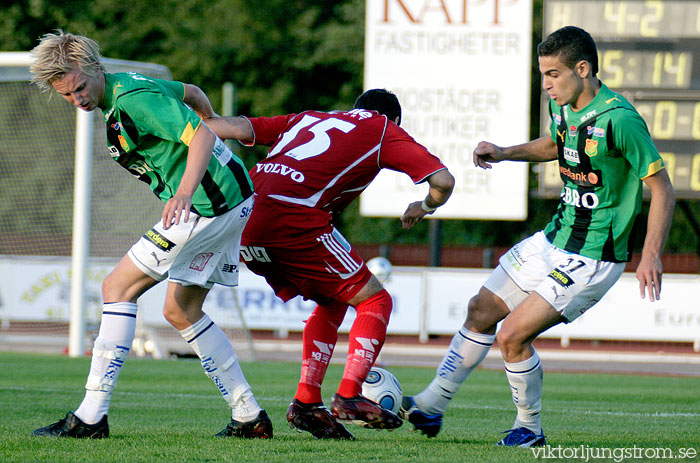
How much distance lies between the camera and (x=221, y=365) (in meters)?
4.88

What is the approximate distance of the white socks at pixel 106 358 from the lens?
15.0ft

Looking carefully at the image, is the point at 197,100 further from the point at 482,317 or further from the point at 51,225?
the point at 51,225

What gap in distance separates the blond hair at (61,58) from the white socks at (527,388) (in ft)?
8.60

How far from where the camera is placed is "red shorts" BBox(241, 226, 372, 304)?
16.3ft

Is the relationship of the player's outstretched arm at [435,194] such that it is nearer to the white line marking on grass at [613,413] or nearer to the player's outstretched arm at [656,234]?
the player's outstretched arm at [656,234]

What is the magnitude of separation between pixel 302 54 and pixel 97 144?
55.3 ft

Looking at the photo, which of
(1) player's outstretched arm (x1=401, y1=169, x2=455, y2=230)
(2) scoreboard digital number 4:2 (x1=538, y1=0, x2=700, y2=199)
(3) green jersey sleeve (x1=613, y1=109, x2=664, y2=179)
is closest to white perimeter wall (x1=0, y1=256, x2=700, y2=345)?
(2) scoreboard digital number 4:2 (x1=538, y1=0, x2=700, y2=199)

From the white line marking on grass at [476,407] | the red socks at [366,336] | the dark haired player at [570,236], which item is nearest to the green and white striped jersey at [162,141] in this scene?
the red socks at [366,336]

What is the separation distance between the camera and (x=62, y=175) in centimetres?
1603

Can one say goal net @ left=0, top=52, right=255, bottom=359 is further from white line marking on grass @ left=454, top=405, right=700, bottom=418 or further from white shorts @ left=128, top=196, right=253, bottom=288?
white shorts @ left=128, top=196, right=253, bottom=288

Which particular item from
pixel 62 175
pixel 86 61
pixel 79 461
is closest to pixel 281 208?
pixel 86 61

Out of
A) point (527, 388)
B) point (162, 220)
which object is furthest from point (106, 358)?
point (527, 388)

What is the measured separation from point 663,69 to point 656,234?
10.3 m

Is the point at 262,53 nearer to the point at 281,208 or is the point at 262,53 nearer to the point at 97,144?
the point at 97,144
